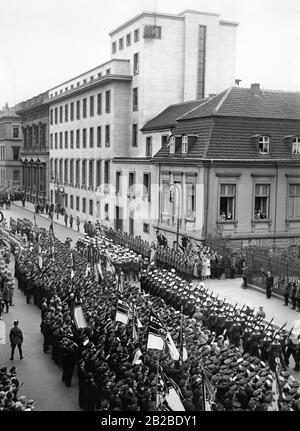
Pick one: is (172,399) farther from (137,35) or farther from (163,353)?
(137,35)

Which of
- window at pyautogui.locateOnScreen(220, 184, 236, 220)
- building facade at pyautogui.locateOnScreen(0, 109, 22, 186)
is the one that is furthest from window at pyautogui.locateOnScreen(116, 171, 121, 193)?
building facade at pyautogui.locateOnScreen(0, 109, 22, 186)

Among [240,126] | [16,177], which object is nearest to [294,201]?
[240,126]

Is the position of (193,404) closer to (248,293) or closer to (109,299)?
(109,299)

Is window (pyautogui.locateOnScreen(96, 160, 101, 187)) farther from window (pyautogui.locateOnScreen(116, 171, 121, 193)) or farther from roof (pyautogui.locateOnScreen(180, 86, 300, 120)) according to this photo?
roof (pyautogui.locateOnScreen(180, 86, 300, 120))

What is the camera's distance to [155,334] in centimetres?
1430

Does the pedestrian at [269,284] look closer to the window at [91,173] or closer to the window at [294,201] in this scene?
the window at [294,201]

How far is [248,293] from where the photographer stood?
26.8 metres

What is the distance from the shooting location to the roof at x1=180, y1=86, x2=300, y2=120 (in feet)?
113

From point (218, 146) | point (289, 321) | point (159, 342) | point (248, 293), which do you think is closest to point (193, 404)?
point (159, 342)

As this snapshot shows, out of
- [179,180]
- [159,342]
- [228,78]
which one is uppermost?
[228,78]

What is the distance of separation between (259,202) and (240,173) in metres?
2.20

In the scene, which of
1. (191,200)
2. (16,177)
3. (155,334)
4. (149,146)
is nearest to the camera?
(155,334)

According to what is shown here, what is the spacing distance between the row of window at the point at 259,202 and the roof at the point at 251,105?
4.11 metres
